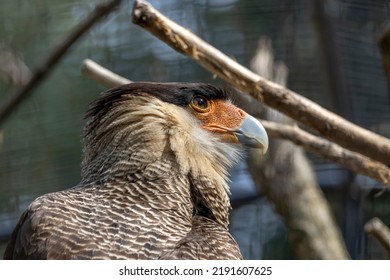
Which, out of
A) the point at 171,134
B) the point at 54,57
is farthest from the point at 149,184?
→ the point at 54,57

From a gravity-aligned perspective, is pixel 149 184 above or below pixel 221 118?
below

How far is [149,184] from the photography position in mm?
2850

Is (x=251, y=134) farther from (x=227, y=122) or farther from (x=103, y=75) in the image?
(x=103, y=75)

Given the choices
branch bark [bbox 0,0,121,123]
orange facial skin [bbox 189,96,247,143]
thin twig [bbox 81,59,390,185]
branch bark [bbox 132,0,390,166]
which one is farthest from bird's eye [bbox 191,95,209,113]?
branch bark [bbox 0,0,121,123]

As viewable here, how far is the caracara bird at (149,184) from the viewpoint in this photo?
8.44ft

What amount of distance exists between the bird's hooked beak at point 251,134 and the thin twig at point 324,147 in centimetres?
62

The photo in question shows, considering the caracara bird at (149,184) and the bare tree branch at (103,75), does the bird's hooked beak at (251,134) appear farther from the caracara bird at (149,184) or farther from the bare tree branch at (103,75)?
the bare tree branch at (103,75)

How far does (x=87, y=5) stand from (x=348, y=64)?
1.24 m

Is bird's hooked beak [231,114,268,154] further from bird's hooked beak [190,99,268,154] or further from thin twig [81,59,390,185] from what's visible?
thin twig [81,59,390,185]

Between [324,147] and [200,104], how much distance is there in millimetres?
752

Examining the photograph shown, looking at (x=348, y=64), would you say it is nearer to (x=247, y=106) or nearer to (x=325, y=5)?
(x=325, y=5)

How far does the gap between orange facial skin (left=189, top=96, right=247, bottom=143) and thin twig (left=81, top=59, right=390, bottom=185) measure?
61 cm

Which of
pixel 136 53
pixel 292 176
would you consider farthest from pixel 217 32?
pixel 292 176

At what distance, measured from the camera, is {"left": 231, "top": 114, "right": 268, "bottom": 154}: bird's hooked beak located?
2998 mm
